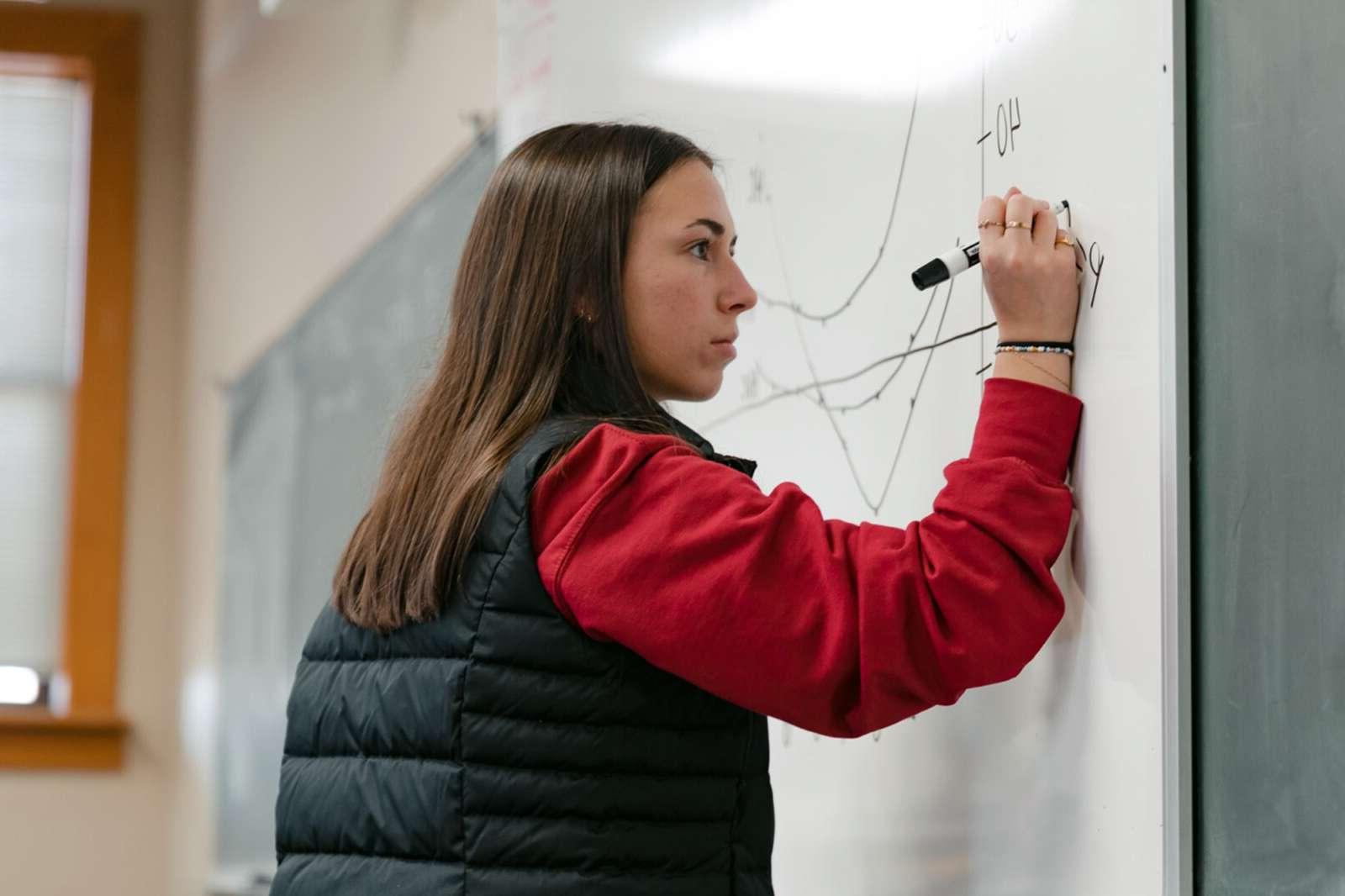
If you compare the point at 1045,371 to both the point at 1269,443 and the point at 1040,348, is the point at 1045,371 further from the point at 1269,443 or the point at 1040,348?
the point at 1269,443

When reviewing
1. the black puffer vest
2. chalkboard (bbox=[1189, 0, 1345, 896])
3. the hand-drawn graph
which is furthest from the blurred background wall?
chalkboard (bbox=[1189, 0, 1345, 896])

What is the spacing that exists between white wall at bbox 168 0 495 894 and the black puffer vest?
4.34 feet

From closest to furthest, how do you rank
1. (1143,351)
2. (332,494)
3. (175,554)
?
1. (1143,351)
2. (332,494)
3. (175,554)

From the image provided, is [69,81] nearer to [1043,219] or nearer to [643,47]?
[643,47]

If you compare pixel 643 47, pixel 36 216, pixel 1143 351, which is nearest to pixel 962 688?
pixel 1143 351

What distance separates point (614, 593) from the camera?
35.0 inches

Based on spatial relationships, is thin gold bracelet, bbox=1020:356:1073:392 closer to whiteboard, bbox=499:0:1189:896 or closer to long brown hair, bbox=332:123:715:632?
whiteboard, bbox=499:0:1189:896

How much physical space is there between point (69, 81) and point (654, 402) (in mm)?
3690

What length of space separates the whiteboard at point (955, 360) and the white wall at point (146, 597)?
9.51 ft

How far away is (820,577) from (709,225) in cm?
31

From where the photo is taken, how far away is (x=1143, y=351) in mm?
861

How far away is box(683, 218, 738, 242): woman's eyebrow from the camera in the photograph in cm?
108

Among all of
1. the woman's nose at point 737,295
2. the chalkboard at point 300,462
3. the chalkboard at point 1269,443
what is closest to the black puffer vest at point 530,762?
the woman's nose at point 737,295

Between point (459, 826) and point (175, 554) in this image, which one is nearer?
point (459, 826)
